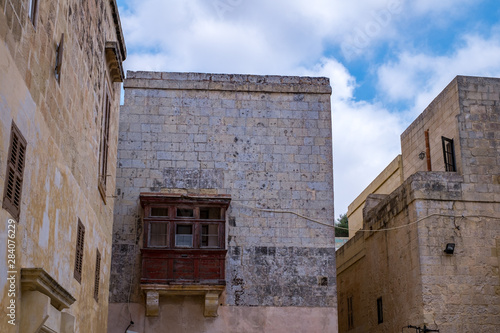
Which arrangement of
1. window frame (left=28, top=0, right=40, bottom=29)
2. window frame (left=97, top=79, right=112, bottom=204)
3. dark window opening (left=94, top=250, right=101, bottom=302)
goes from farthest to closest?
window frame (left=97, top=79, right=112, bottom=204) → dark window opening (left=94, top=250, right=101, bottom=302) → window frame (left=28, top=0, right=40, bottom=29)

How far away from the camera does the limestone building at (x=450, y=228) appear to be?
49.3ft

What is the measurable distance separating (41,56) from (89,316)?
15.2 ft

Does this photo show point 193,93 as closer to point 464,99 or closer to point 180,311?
point 180,311

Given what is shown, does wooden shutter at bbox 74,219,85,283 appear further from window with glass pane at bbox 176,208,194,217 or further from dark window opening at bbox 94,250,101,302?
window with glass pane at bbox 176,208,194,217

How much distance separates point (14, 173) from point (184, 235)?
365 inches

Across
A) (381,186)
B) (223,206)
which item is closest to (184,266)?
(223,206)

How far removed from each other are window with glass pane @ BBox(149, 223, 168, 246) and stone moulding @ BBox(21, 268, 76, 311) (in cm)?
769

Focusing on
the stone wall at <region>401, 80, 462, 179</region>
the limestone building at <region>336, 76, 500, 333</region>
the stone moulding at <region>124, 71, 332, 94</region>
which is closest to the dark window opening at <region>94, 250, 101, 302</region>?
the stone moulding at <region>124, 71, 332, 94</region>

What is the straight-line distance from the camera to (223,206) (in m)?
15.7

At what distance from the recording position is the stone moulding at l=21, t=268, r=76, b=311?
6.65 meters

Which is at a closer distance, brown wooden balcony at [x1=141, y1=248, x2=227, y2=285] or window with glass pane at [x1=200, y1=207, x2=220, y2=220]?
brown wooden balcony at [x1=141, y1=248, x2=227, y2=285]

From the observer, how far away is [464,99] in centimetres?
1641

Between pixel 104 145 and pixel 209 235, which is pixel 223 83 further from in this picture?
pixel 104 145

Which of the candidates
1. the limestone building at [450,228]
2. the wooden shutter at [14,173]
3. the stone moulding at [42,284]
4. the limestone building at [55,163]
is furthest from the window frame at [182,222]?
the wooden shutter at [14,173]
